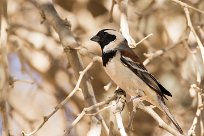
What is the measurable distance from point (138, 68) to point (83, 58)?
4.50ft

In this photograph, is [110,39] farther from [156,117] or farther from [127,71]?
[156,117]

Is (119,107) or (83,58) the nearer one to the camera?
(119,107)

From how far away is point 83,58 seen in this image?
4859 mm

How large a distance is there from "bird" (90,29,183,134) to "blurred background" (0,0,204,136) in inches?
48.7

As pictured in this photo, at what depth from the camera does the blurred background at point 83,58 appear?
192 inches

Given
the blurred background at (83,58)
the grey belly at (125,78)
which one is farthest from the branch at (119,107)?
the blurred background at (83,58)

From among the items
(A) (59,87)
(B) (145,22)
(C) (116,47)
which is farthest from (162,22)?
(C) (116,47)

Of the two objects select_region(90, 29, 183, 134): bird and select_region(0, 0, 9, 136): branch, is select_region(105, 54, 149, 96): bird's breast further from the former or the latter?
select_region(0, 0, 9, 136): branch

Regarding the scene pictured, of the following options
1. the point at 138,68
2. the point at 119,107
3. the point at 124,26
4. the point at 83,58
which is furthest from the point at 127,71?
the point at 83,58

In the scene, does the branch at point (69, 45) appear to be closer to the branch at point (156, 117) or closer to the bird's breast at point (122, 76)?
the bird's breast at point (122, 76)

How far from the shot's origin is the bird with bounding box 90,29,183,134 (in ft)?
11.4

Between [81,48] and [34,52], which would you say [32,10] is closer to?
[34,52]

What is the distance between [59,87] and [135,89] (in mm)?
1550

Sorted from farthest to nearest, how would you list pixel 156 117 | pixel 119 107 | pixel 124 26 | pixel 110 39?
pixel 110 39
pixel 124 26
pixel 119 107
pixel 156 117
